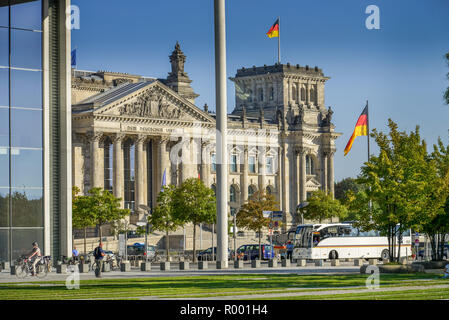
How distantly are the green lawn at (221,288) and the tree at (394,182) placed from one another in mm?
4714

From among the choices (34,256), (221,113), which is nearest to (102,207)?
(221,113)

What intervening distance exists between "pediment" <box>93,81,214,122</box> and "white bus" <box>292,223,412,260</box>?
39.3 metres

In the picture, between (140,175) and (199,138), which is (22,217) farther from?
(199,138)

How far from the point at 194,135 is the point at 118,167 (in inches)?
592

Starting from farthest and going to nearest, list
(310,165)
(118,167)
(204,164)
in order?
(310,165)
(204,164)
(118,167)

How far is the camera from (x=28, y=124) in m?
49.4

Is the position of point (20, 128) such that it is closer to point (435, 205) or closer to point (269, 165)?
point (435, 205)

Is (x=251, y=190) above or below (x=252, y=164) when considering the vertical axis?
below

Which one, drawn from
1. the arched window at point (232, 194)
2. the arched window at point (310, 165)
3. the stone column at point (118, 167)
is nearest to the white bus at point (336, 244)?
the stone column at point (118, 167)

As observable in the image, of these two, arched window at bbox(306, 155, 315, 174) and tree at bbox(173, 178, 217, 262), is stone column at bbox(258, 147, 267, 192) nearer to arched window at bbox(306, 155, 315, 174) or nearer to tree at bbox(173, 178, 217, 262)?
arched window at bbox(306, 155, 315, 174)

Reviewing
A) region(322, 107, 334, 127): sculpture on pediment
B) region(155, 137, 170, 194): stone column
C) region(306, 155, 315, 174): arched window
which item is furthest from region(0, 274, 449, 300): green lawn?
region(322, 107, 334, 127): sculpture on pediment

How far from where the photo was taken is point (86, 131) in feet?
374

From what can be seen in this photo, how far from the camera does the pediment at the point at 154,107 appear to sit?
11712cm
